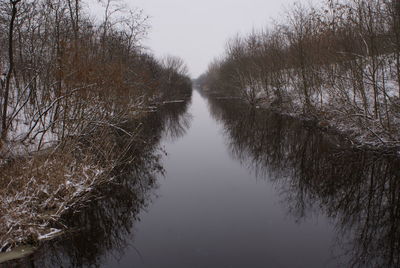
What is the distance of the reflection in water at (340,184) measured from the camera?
5.15 meters

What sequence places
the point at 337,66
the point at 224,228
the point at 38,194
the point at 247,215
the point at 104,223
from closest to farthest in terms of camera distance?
the point at 224,228 < the point at 38,194 < the point at 104,223 < the point at 247,215 < the point at 337,66

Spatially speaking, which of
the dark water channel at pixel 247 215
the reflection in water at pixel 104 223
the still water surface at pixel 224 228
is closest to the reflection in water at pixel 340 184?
the dark water channel at pixel 247 215

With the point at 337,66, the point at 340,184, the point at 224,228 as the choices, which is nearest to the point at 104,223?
the point at 224,228

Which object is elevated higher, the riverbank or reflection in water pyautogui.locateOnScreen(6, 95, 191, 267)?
the riverbank

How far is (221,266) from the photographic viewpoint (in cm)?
462

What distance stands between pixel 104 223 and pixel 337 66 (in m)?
13.0

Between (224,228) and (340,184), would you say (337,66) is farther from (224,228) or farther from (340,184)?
(224,228)

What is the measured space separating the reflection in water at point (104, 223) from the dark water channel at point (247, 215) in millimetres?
20

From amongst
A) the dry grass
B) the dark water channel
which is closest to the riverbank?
the dry grass

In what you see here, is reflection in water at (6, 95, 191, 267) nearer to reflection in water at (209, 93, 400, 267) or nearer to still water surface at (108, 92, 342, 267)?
still water surface at (108, 92, 342, 267)

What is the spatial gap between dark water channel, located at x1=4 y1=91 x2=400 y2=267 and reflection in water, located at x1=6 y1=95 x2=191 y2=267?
20 millimetres

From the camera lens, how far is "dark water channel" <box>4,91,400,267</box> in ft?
16.1

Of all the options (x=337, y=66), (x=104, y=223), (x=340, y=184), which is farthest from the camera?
(x=337, y=66)

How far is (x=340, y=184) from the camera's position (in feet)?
25.6
